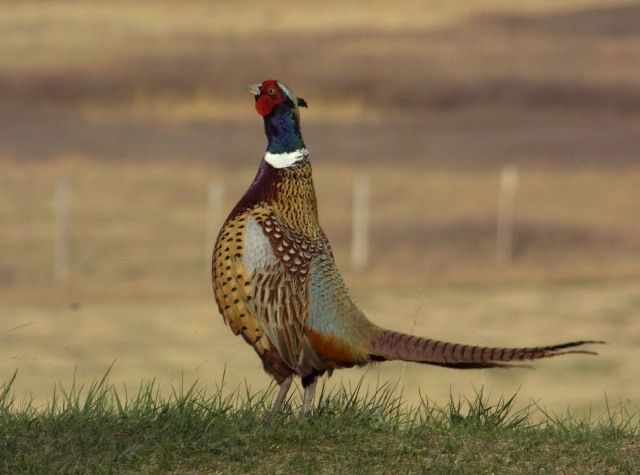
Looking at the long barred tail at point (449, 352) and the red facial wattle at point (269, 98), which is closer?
the long barred tail at point (449, 352)

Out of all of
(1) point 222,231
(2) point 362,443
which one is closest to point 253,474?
(2) point 362,443

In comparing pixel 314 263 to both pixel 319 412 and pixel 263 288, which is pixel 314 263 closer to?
pixel 263 288

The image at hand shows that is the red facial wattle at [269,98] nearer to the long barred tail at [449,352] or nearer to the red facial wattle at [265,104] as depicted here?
the red facial wattle at [265,104]

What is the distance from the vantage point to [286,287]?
7551mm

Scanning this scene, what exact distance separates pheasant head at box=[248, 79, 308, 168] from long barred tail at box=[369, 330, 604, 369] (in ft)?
3.49

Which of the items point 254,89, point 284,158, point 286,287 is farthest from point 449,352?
point 254,89

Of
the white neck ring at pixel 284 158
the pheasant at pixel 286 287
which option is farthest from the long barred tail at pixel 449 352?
the white neck ring at pixel 284 158

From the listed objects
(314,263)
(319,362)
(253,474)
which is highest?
(314,263)

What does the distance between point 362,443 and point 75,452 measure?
150 centimetres

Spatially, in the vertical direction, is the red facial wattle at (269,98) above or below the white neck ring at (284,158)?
above

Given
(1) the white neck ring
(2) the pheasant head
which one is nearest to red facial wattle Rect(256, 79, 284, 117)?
(2) the pheasant head

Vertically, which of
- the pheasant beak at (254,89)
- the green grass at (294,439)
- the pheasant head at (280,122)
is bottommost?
the green grass at (294,439)

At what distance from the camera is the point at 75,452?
25.3 ft

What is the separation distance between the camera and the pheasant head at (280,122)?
25.2 feet
